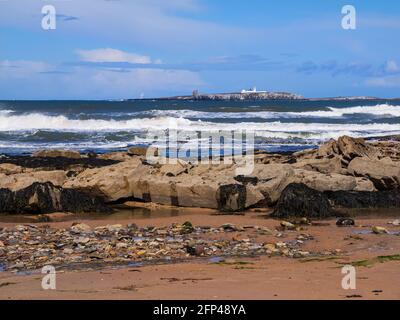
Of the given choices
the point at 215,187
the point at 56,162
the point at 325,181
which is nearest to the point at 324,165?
the point at 325,181

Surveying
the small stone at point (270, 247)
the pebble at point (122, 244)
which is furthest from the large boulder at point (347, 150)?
the small stone at point (270, 247)

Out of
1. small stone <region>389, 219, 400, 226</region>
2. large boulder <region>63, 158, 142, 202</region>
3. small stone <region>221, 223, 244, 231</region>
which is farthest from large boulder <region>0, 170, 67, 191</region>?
small stone <region>389, 219, 400, 226</region>

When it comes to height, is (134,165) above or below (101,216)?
above

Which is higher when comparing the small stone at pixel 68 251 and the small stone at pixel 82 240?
the small stone at pixel 82 240

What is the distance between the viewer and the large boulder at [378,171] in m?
14.1

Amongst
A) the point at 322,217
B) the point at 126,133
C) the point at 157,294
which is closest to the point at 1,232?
the point at 157,294

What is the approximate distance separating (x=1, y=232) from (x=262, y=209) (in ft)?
16.9

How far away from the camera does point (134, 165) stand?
13672 millimetres

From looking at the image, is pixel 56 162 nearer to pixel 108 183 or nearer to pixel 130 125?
pixel 108 183

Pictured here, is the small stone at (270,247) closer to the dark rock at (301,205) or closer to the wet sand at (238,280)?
the wet sand at (238,280)

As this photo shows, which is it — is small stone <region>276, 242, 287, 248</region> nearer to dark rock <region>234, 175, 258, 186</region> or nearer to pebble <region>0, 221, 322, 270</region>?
pebble <region>0, 221, 322, 270</region>

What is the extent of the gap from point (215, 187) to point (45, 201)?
337 cm

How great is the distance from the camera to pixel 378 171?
14320 millimetres

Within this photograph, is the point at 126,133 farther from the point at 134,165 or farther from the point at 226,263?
the point at 226,263
